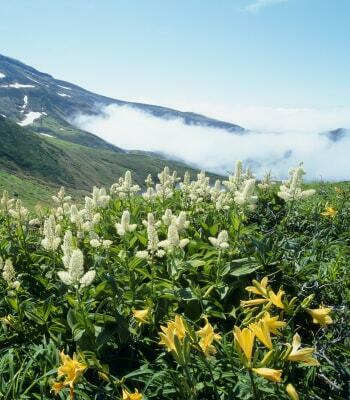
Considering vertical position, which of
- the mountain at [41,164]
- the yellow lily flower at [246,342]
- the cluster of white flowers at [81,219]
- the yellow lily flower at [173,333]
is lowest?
the mountain at [41,164]

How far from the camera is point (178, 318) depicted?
10.9 ft

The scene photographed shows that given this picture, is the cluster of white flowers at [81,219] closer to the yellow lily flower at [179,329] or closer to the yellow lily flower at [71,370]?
the yellow lily flower at [71,370]

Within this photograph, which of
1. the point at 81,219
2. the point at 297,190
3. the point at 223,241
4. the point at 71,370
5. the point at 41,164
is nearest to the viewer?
the point at 71,370

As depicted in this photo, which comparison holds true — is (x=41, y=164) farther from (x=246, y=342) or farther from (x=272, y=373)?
(x=272, y=373)

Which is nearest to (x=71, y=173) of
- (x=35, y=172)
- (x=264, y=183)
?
(x=35, y=172)

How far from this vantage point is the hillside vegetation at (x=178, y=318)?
362cm

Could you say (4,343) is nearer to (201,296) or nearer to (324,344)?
(201,296)

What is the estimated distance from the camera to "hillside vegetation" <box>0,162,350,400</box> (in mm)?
3617

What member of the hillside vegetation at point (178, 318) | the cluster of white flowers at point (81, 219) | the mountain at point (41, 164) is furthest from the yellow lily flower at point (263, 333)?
the mountain at point (41, 164)

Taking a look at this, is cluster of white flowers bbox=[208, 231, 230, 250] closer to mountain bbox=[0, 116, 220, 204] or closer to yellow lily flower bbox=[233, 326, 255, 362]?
yellow lily flower bbox=[233, 326, 255, 362]

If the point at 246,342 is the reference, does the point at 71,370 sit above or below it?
below

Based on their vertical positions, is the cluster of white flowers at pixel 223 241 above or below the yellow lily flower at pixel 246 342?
above

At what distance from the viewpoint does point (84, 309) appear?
4.70m

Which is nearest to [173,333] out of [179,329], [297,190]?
[179,329]
